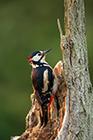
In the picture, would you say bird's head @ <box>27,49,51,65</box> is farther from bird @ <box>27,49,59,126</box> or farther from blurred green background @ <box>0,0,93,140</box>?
blurred green background @ <box>0,0,93,140</box>

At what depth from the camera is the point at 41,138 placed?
7.09 metres

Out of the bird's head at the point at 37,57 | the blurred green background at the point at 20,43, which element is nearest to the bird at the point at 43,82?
the bird's head at the point at 37,57

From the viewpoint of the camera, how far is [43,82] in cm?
712

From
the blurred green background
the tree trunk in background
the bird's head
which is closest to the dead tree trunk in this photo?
the tree trunk in background

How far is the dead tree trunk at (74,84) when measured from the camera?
662cm

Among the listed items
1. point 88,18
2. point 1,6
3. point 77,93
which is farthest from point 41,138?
point 1,6

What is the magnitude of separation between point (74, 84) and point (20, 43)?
28.8 feet

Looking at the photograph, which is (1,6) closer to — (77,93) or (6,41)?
(6,41)

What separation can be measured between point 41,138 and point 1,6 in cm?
912

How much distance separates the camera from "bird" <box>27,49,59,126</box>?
704cm

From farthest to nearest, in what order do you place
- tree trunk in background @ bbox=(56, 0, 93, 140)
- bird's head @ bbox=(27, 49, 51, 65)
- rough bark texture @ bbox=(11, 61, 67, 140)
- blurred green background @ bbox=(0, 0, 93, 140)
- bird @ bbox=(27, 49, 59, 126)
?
blurred green background @ bbox=(0, 0, 93, 140) → bird's head @ bbox=(27, 49, 51, 65) → bird @ bbox=(27, 49, 59, 126) → rough bark texture @ bbox=(11, 61, 67, 140) → tree trunk in background @ bbox=(56, 0, 93, 140)

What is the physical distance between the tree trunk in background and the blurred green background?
697cm

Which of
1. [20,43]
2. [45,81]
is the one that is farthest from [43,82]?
[20,43]

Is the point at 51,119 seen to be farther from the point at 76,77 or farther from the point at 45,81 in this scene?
the point at 76,77
